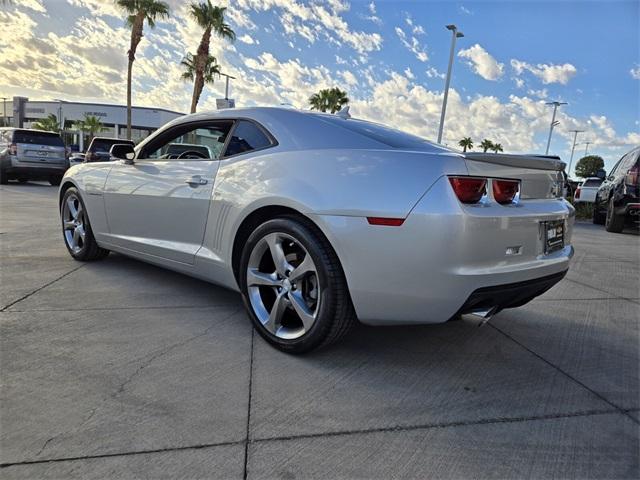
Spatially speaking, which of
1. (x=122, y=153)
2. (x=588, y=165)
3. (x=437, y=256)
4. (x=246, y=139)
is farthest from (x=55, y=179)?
(x=588, y=165)

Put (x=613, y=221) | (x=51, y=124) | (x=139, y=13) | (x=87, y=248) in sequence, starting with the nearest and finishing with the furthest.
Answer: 1. (x=87, y=248)
2. (x=613, y=221)
3. (x=139, y=13)
4. (x=51, y=124)

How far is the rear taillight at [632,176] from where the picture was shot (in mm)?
8934

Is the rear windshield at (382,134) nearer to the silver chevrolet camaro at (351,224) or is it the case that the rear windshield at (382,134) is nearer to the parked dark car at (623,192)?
the silver chevrolet camaro at (351,224)

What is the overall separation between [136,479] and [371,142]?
1.87 meters

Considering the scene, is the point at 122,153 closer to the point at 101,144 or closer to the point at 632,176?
the point at 632,176

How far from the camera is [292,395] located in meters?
2.23

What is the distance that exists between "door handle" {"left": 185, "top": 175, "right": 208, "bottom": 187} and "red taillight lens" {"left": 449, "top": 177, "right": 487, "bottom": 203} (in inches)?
66.5

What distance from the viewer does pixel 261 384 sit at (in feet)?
7.62

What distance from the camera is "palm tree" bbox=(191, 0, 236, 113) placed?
25.1 m

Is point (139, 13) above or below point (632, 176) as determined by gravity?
above

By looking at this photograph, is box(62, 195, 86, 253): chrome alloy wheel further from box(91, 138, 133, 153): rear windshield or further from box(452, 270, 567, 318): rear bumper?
box(91, 138, 133, 153): rear windshield

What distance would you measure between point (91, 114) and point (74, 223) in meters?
75.8

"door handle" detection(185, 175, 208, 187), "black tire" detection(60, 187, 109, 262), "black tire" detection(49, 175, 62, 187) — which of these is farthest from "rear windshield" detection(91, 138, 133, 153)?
"door handle" detection(185, 175, 208, 187)

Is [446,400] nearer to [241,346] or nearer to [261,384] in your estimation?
[261,384]
